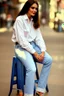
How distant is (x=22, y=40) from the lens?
14.6 feet

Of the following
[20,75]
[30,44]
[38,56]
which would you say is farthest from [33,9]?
[20,75]

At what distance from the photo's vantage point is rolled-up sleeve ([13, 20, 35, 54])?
14.6 feet

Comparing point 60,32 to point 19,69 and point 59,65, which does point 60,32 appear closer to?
point 59,65

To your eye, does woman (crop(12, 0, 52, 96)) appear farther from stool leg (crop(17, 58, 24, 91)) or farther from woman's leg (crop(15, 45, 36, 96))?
stool leg (crop(17, 58, 24, 91))

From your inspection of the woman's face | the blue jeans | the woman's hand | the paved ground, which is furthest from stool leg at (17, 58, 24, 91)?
the woman's face

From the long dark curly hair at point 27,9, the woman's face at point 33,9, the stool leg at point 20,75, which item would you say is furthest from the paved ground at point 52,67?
the woman's face at point 33,9

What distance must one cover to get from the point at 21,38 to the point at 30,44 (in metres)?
0.17

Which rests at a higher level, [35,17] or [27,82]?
[35,17]

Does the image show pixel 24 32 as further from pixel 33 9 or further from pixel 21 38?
pixel 33 9

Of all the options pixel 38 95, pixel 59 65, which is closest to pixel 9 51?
pixel 59 65

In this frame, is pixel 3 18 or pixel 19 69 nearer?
pixel 19 69

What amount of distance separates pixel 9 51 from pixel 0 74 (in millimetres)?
3014

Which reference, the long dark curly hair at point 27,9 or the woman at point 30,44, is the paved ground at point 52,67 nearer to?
the woman at point 30,44

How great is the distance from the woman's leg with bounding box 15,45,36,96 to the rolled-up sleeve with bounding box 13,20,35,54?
72 mm
